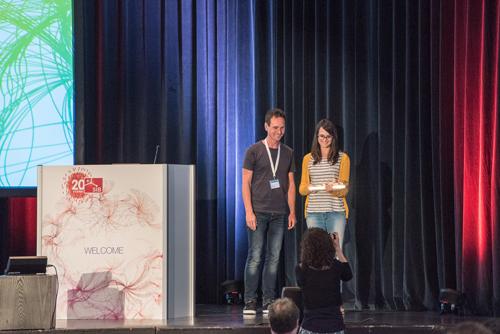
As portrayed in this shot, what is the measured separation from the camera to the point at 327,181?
614 cm

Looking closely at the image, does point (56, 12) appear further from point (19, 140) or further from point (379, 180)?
point (379, 180)

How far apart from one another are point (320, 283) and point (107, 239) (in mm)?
1806

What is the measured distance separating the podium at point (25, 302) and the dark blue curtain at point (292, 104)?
1430mm

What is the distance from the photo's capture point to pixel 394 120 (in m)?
6.77

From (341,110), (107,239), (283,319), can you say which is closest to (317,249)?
(283,319)

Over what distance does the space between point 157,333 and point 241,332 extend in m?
0.53

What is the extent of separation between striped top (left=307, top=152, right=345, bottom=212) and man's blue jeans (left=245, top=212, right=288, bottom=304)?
10.2 inches

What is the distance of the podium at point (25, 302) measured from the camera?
18.0 ft

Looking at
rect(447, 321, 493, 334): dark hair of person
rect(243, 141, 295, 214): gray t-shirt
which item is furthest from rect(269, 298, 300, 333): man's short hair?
rect(243, 141, 295, 214): gray t-shirt

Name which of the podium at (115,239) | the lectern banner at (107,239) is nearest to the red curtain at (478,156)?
the podium at (115,239)

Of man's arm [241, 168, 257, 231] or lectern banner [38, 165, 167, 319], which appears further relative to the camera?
man's arm [241, 168, 257, 231]

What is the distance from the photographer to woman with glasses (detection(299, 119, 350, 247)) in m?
6.12

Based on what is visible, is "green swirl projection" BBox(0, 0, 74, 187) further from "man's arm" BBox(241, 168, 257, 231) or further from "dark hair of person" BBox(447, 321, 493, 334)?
"dark hair of person" BBox(447, 321, 493, 334)

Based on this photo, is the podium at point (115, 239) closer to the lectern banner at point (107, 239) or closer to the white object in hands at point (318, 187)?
the lectern banner at point (107, 239)
